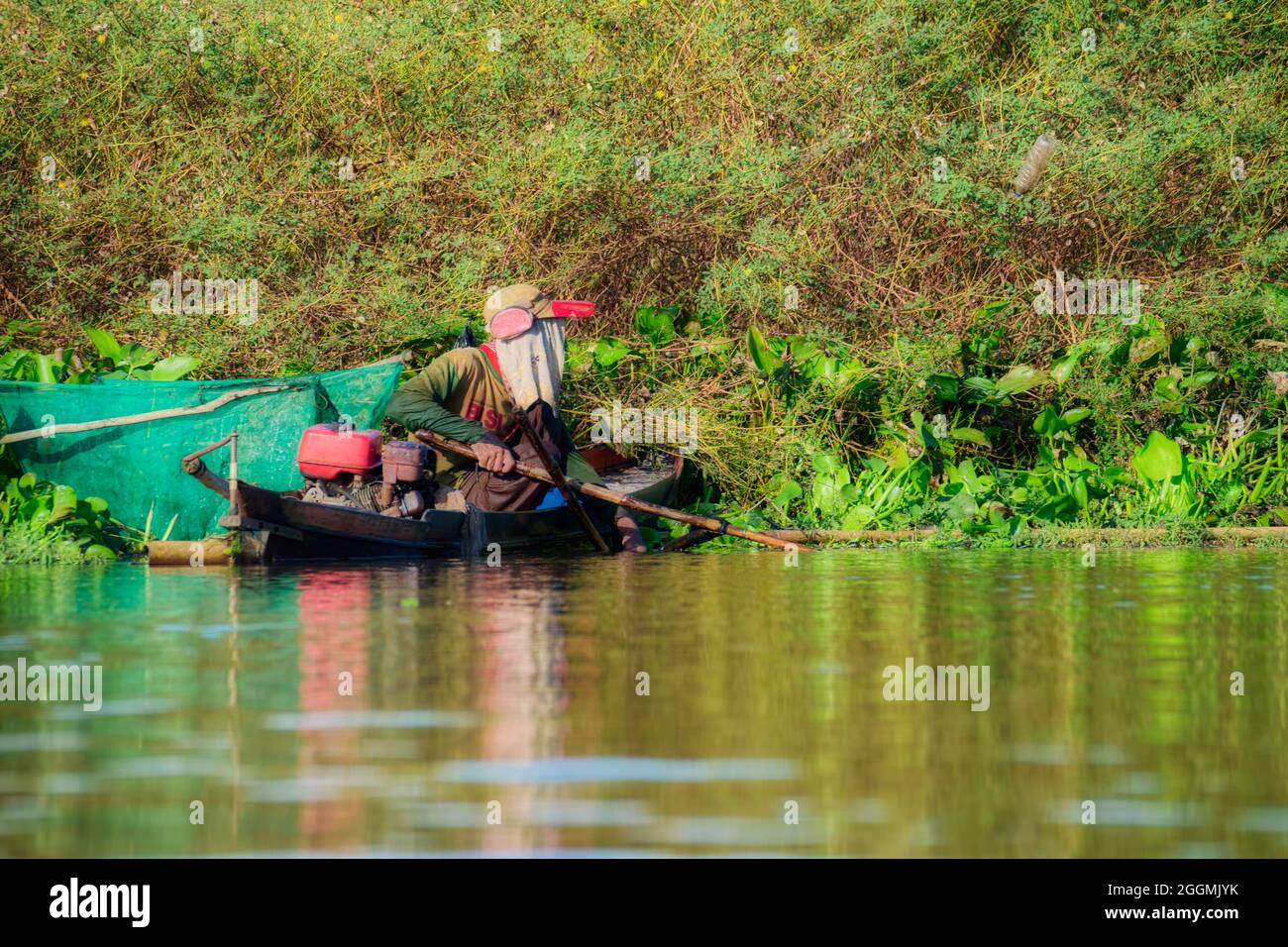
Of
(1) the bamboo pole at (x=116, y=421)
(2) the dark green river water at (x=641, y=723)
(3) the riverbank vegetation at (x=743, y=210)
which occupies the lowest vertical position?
(2) the dark green river water at (x=641, y=723)

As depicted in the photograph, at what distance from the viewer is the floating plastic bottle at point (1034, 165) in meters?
16.2

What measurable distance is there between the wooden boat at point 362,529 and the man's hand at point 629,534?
20 cm

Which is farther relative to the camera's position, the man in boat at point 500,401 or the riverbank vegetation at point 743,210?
the riverbank vegetation at point 743,210

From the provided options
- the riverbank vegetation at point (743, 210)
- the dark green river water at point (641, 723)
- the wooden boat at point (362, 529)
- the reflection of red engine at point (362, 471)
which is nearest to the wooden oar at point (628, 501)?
the wooden boat at point (362, 529)

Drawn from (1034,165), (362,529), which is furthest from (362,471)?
(1034,165)

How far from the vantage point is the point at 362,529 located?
1178 cm

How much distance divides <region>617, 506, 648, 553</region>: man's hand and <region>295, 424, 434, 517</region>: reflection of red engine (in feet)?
6.22

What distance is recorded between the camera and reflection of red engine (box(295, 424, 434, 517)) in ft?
39.1

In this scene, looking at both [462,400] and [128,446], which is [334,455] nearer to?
[462,400]

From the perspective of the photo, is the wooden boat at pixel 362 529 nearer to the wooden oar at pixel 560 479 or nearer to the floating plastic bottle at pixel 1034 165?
the wooden oar at pixel 560 479

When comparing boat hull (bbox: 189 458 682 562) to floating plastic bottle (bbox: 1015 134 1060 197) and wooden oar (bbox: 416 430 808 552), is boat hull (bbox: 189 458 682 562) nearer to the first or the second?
wooden oar (bbox: 416 430 808 552)

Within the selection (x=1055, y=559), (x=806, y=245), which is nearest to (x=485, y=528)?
(x=1055, y=559)

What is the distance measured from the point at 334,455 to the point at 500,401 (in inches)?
58.3

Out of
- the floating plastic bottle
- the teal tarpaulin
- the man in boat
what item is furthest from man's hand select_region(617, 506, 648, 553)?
the floating plastic bottle
